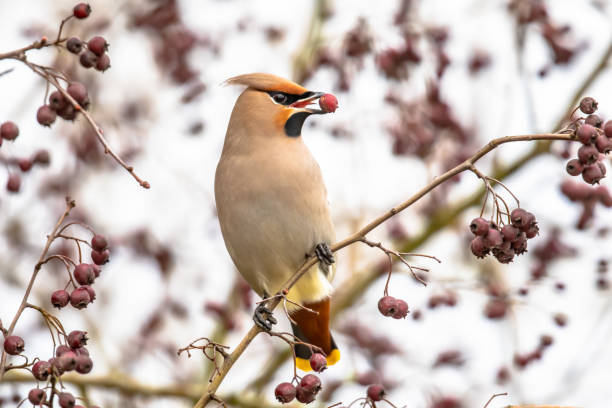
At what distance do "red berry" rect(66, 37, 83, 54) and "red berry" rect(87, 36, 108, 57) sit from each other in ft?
0.16

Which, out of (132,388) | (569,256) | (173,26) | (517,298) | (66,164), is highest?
(173,26)

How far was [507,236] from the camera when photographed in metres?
2.26

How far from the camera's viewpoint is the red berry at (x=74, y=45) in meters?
2.15

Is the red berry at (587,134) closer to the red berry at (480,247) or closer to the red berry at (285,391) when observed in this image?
the red berry at (480,247)

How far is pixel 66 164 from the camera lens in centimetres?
482

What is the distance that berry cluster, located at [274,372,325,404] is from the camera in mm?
2465

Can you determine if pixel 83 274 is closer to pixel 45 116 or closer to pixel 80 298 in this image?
pixel 80 298

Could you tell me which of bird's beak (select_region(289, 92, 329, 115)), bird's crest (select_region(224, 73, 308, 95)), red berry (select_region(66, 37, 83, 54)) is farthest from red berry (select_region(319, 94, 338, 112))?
red berry (select_region(66, 37, 83, 54))

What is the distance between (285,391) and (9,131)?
0.95m

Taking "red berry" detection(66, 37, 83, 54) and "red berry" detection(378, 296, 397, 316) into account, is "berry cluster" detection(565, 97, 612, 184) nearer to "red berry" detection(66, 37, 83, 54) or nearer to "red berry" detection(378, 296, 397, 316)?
"red berry" detection(378, 296, 397, 316)

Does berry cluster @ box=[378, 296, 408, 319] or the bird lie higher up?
the bird

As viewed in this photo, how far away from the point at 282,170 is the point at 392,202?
2.71 metres

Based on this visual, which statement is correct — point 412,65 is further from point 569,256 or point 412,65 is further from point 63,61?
point 63,61

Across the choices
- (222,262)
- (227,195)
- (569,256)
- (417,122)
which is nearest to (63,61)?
(227,195)
